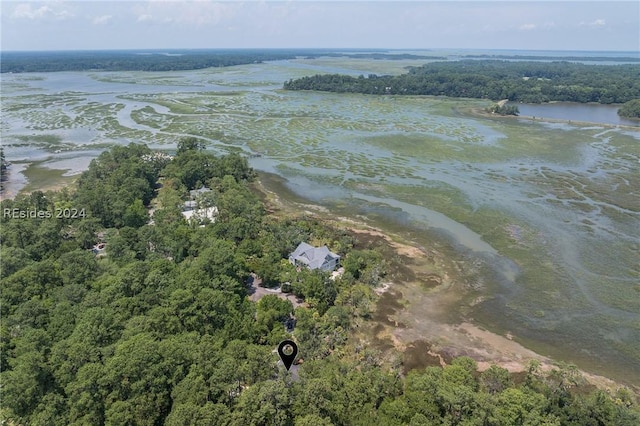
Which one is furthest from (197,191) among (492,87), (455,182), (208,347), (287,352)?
(492,87)

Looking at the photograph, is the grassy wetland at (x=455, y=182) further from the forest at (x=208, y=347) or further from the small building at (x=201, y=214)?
the small building at (x=201, y=214)

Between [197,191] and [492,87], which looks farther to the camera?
[492,87]

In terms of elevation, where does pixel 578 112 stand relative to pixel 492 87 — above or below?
below

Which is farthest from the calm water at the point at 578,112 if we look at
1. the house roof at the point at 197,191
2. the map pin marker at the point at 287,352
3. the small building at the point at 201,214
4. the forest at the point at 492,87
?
Answer: the map pin marker at the point at 287,352

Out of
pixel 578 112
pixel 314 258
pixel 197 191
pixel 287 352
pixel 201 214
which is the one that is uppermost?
pixel 578 112

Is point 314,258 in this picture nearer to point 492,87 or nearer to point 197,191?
point 197,191

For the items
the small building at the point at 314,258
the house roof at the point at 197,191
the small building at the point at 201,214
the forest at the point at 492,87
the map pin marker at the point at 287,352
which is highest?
the forest at the point at 492,87

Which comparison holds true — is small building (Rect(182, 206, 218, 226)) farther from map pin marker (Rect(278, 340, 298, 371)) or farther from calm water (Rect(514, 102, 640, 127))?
calm water (Rect(514, 102, 640, 127))
